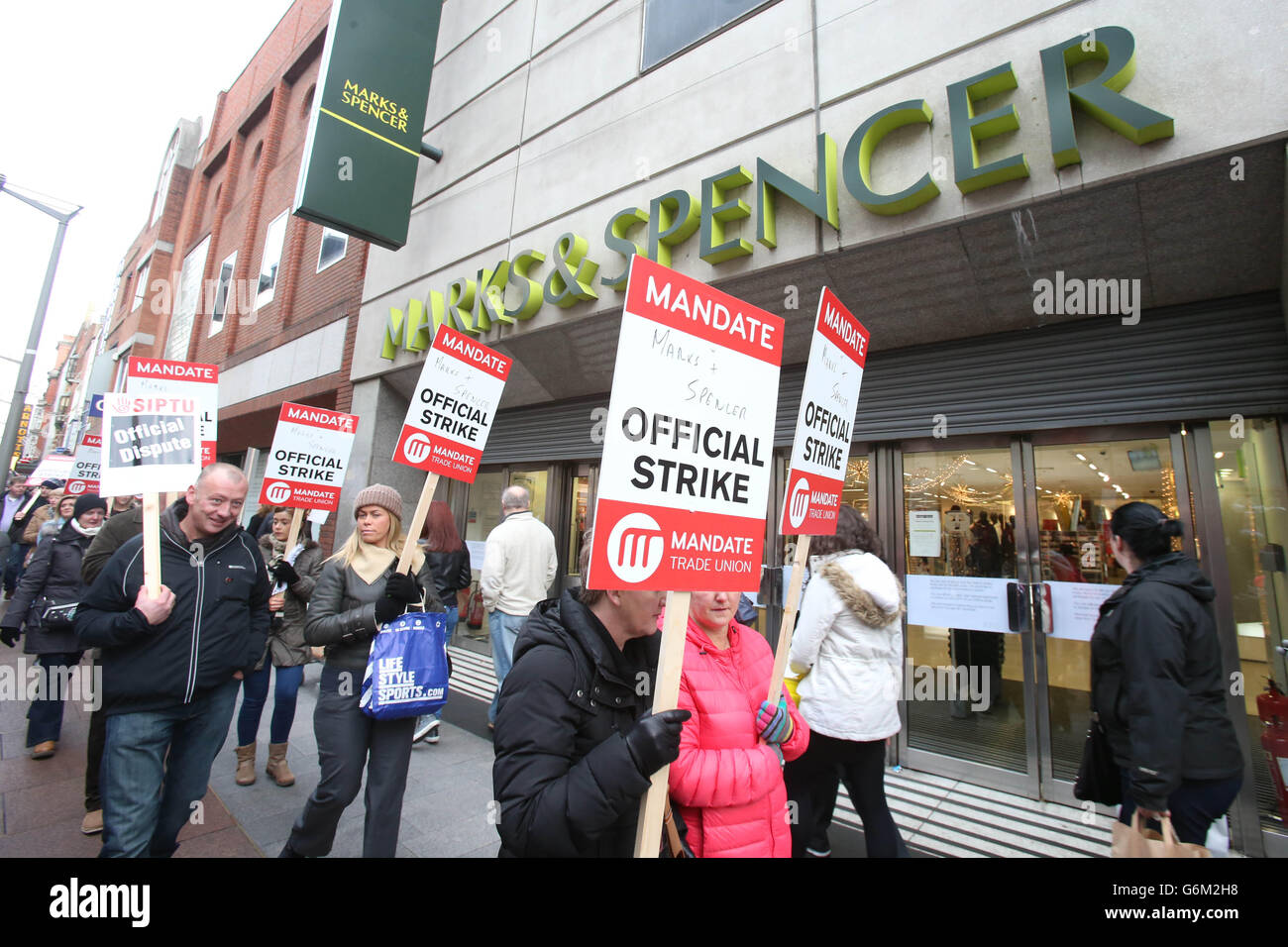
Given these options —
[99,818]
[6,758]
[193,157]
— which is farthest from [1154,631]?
[193,157]

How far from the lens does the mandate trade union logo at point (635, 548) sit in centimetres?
159

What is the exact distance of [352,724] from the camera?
2779 mm

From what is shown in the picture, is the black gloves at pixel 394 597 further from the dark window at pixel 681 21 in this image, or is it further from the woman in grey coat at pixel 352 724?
the dark window at pixel 681 21

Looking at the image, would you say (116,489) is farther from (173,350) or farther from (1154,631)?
(173,350)

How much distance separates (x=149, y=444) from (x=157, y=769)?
1.59 meters

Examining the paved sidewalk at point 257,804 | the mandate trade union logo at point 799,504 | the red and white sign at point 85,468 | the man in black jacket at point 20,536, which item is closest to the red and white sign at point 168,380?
the paved sidewalk at point 257,804

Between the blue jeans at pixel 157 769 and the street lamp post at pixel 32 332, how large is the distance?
14601 mm

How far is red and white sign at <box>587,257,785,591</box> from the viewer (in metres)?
1.61

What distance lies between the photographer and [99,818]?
3.51 metres

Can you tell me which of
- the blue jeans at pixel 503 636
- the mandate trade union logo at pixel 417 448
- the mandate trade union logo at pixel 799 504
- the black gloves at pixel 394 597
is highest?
the mandate trade union logo at pixel 417 448

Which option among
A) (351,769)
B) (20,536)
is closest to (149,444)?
(351,769)
